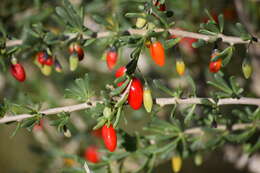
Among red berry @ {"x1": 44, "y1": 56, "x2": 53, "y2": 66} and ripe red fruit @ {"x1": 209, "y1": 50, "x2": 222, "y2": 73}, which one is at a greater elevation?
red berry @ {"x1": 44, "y1": 56, "x2": 53, "y2": 66}

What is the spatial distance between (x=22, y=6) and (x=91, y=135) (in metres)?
0.90

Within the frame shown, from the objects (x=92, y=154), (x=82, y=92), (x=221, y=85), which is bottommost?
(x=92, y=154)

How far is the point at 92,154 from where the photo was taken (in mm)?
2398

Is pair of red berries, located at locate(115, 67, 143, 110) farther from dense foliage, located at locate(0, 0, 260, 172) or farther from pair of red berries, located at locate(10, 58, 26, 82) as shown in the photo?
pair of red berries, located at locate(10, 58, 26, 82)

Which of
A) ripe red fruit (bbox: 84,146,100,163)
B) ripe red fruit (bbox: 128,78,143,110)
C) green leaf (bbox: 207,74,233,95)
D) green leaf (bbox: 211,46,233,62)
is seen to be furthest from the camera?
Answer: ripe red fruit (bbox: 84,146,100,163)

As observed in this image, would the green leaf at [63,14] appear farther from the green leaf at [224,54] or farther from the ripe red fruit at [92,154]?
the ripe red fruit at [92,154]

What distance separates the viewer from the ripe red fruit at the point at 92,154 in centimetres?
236

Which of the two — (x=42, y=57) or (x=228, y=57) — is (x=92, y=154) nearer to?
(x=42, y=57)

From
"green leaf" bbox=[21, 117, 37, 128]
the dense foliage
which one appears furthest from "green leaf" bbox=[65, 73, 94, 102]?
"green leaf" bbox=[21, 117, 37, 128]

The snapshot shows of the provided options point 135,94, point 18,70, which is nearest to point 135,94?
point 135,94

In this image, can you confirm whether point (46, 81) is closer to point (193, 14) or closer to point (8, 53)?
point (193, 14)

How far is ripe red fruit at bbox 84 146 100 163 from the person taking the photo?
92.8 inches

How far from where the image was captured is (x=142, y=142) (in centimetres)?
157

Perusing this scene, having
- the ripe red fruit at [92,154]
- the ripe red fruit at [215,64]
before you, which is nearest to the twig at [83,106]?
the ripe red fruit at [215,64]
